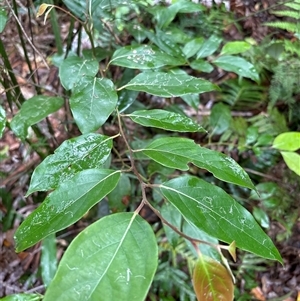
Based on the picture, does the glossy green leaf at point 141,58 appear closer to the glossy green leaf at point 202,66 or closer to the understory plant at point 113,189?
the understory plant at point 113,189

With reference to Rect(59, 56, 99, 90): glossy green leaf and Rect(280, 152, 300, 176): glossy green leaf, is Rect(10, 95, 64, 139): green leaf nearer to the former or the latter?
Rect(59, 56, 99, 90): glossy green leaf

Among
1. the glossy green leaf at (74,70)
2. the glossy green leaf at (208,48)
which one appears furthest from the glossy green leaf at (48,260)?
the glossy green leaf at (208,48)

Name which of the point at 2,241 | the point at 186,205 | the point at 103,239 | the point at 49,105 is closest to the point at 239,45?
the point at 49,105

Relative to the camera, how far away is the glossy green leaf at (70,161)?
0.67 m

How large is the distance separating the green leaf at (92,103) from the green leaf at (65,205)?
0.12 meters

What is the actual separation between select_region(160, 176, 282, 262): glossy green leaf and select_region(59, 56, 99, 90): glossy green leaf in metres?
0.37

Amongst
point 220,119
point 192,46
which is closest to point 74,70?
point 192,46

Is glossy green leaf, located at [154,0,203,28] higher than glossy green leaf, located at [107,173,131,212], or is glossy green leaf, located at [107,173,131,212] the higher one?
glossy green leaf, located at [154,0,203,28]

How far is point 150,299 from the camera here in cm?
139

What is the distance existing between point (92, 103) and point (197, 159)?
0.25 meters

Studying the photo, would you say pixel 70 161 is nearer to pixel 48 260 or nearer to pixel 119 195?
pixel 119 195

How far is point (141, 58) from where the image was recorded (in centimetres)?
89

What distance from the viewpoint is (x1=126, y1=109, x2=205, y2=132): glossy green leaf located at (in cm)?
72

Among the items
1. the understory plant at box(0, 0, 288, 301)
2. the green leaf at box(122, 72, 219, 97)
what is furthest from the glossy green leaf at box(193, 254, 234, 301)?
the green leaf at box(122, 72, 219, 97)
